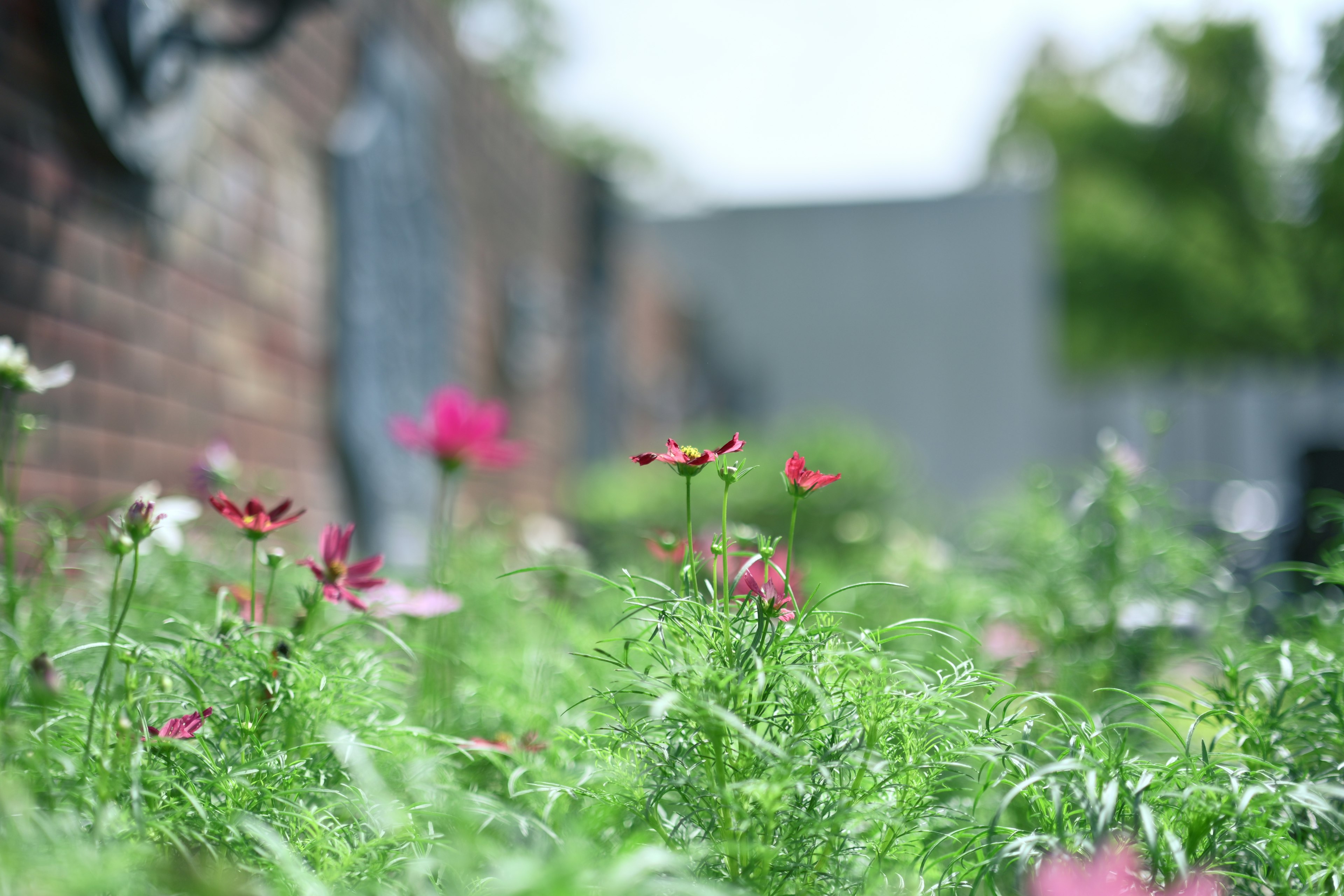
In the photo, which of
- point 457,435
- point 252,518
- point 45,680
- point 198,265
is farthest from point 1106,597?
point 198,265

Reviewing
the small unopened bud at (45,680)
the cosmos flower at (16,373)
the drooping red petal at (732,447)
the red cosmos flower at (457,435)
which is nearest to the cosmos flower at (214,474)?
the red cosmos flower at (457,435)

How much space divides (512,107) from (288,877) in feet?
16.3

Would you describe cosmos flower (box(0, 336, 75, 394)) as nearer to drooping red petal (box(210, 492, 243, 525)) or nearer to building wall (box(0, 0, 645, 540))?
drooping red petal (box(210, 492, 243, 525))

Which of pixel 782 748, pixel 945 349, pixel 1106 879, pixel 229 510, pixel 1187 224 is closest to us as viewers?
pixel 1106 879

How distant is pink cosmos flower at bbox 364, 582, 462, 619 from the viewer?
36.2 inches

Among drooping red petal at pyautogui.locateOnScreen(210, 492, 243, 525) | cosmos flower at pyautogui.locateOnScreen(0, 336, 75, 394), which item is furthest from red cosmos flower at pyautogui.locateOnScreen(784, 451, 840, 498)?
cosmos flower at pyautogui.locateOnScreen(0, 336, 75, 394)

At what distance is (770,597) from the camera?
28.7 inches

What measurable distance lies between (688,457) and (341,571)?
34 cm

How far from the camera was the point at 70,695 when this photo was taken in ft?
2.54

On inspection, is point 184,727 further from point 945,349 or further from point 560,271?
point 945,349

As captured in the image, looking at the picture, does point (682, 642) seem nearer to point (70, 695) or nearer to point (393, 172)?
point (70, 695)

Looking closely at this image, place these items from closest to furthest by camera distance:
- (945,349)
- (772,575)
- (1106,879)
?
(1106,879)
(772,575)
(945,349)

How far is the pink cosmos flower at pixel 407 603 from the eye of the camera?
3.01ft

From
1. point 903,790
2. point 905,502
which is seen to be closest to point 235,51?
point 903,790
